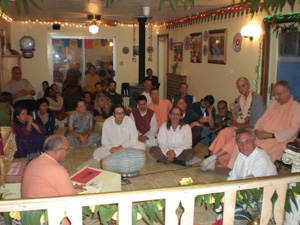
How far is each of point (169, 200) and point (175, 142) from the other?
140 inches

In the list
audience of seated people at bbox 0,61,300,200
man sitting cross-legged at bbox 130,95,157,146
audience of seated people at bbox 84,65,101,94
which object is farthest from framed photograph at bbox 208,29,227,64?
audience of seated people at bbox 84,65,101,94

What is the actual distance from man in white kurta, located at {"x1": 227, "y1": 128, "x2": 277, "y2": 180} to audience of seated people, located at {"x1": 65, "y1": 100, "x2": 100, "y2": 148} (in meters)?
3.52

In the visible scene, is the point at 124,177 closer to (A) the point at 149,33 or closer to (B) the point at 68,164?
(B) the point at 68,164

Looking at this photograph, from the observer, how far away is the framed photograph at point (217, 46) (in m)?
7.58

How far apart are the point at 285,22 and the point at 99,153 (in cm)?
376

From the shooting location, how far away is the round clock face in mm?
10398

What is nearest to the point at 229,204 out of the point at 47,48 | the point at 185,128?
the point at 185,128

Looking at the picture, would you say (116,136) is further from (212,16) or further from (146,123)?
(212,16)

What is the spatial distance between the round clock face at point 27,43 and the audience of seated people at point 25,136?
5421 mm

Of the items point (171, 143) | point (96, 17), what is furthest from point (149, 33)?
point (171, 143)

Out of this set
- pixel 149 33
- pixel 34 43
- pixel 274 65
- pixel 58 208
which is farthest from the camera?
pixel 149 33

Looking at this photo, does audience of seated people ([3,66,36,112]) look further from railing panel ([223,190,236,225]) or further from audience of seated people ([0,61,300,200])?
railing panel ([223,190,236,225])

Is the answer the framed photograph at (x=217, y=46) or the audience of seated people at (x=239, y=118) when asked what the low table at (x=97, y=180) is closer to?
the audience of seated people at (x=239, y=118)

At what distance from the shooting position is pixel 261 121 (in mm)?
5000
